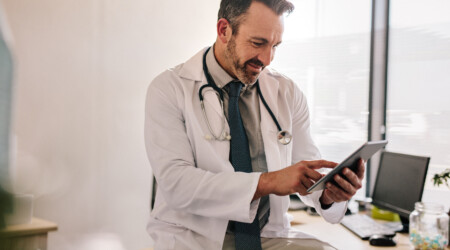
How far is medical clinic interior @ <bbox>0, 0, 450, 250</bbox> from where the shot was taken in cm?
204

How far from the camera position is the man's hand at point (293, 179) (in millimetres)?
1134

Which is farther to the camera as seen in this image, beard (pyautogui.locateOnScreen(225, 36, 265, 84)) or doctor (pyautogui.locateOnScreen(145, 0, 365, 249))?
beard (pyautogui.locateOnScreen(225, 36, 265, 84))

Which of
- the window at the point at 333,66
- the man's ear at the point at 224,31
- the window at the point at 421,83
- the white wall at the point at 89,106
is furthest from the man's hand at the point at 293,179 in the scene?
the window at the point at 333,66

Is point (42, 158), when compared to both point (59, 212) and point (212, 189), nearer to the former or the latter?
point (59, 212)

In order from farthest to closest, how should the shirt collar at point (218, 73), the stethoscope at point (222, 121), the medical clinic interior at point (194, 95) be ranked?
the medical clinic interior at point (194, 95), the shirt collar at point (218, 73), the stethoscope at point (222, 121)

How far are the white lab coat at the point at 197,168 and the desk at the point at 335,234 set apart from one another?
0.38 metres

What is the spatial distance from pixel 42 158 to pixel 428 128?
238 cm

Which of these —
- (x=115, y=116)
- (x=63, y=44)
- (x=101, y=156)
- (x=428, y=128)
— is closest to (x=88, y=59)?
(x=63, y=44)

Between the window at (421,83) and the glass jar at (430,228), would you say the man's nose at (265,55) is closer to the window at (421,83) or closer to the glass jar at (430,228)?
the glass jar at (430,228)

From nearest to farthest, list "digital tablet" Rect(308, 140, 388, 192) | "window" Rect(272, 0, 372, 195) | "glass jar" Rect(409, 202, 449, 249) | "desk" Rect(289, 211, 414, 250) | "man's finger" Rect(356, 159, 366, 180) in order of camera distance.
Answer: "digital tablet" Rect(308, 140, 388, 192)
"man's finger" Rect(356, 159, 366, 180)
"glass jar" Rect(409, 202, 449, 249)
"desk" Rect(289, 211, 414, 250)
"window" Rect(272, 0, 372, 195)

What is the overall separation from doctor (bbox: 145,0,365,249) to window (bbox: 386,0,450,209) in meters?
1.45

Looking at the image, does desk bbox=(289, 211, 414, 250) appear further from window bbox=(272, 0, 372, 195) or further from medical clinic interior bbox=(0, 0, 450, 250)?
window bbox=(272, 0, 372, 195)

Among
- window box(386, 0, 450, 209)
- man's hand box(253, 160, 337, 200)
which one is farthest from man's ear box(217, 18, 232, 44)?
window box(386, 0, 450, 209)

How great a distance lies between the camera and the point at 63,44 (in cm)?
219
